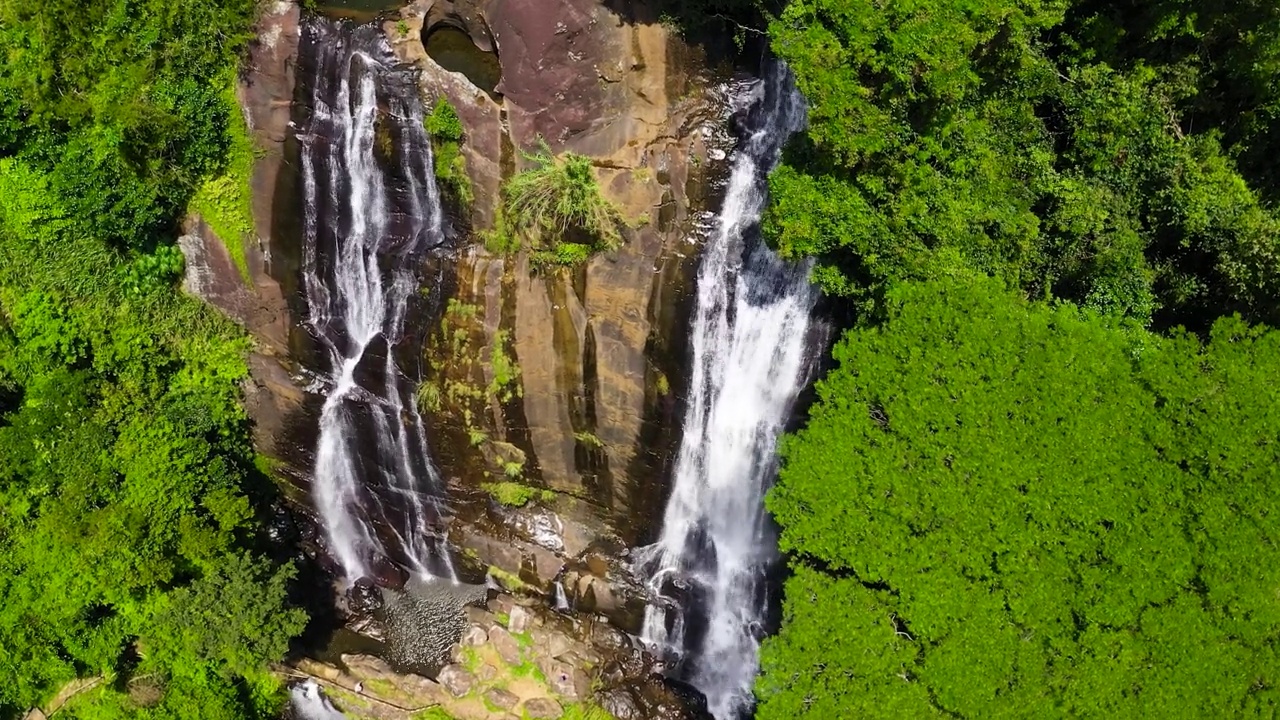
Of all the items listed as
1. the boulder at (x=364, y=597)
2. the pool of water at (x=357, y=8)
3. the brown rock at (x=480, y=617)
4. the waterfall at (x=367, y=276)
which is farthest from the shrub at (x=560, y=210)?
the boulder at (x=364, y=597)

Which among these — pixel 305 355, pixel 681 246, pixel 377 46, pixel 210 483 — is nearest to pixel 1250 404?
pixel 681 246

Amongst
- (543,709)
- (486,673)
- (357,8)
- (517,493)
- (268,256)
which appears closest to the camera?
(357,8)

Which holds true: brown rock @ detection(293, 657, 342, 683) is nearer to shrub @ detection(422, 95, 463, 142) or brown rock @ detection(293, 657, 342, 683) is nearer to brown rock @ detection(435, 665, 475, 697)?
brown rock @ detection(435, 665, 475, 697)

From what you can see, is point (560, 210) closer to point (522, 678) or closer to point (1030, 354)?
point (1030, 354)

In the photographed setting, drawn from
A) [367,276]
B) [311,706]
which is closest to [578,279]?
[367,276]

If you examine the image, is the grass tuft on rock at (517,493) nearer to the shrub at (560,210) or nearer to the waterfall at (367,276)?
the waterfall at (367,276)

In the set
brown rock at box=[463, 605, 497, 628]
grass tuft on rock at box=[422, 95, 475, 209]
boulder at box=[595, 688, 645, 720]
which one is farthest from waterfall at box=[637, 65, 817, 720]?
grass tuft on rock at box=[422, 95, 475, 209]
